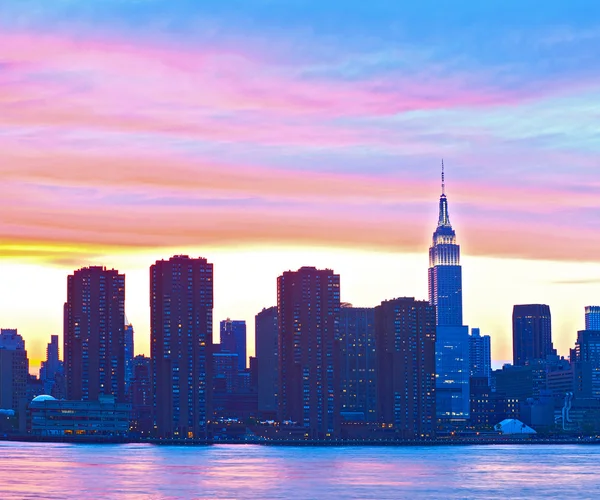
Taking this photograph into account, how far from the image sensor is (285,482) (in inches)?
6521

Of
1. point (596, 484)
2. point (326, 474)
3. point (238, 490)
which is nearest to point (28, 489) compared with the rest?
point (238, 490)

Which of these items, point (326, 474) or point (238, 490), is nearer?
point (238, 490)

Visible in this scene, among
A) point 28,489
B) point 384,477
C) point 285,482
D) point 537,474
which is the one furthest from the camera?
point 537,474

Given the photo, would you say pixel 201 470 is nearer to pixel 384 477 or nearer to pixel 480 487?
pixel 384 477

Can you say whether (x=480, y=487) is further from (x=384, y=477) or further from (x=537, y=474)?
(x=537, y=474)

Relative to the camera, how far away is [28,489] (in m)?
152

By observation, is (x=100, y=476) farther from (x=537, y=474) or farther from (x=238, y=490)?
(x=537, y=474)

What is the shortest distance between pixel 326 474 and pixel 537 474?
96.5 ft

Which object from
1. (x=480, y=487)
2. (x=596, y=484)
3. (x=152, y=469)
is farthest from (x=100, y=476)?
(x=596, y=484)

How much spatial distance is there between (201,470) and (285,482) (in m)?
30.3

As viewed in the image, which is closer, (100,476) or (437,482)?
(437,482)

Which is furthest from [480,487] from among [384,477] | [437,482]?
[384,477]

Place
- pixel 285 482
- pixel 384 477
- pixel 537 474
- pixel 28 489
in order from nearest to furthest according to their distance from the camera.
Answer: pixel 28 489, pixel 285 482, pixel 384 477, pixel 537 474

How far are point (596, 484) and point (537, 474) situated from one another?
83.3ft
